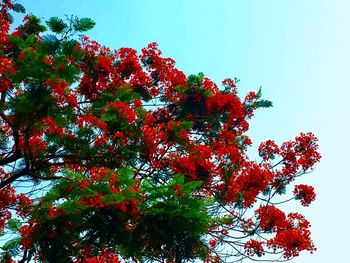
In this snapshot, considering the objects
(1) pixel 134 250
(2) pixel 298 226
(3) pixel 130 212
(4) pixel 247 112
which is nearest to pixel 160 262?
(1) pixel 134 250

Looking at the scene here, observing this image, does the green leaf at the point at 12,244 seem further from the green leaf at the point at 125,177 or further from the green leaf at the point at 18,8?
the green leaf at the point at 18,8

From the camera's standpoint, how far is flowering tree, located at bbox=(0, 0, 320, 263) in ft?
22.0

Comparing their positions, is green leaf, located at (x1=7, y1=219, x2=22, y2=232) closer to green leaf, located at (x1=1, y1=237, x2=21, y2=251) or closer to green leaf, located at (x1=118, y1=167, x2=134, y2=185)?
green leaf, located at (x1=1, y1=237, x2=21, y2=251)

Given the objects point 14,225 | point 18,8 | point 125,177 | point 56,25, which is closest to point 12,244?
point 14,225

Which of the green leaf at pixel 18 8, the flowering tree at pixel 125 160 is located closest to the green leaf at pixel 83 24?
the flowering tree at pixel 125 160

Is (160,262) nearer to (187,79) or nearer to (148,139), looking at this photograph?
(148,139)

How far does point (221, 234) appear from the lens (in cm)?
1010

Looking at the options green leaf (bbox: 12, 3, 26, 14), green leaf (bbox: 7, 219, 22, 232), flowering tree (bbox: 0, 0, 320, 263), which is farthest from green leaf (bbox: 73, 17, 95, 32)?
green leaf (bbox: 12, 3, 26, 14)

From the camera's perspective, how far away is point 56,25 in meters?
7.48

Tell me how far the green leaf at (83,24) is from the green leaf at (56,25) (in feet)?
0.71

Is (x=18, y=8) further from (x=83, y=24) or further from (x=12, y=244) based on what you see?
(x=12, y=244)

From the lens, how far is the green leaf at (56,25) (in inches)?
291

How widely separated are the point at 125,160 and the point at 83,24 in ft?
9.35

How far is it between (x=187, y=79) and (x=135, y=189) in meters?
5.17
